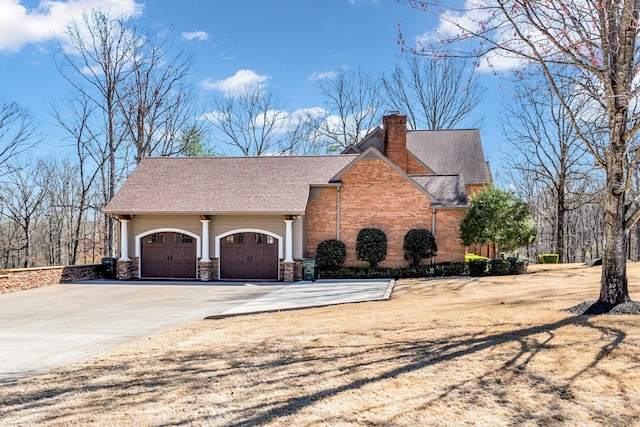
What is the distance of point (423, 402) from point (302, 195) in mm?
16424

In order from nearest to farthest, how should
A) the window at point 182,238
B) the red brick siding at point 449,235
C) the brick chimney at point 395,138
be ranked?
the red brick siding at point 449,235 → the window at point 182,238 → the brick chimney at point 395,138

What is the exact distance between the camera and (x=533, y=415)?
176 inches

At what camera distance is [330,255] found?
20.7m

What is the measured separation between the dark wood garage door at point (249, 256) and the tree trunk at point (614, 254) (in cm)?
1385

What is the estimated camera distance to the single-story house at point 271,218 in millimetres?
20594

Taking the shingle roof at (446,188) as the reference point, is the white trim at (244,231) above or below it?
below

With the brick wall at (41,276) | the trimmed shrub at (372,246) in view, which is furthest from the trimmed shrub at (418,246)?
the brick wall at (41,276)

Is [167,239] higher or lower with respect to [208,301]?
higher

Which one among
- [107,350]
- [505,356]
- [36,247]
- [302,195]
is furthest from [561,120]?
[36,247]

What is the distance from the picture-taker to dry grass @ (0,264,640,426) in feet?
15.3

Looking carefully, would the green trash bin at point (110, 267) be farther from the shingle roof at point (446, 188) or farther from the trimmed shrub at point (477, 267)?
the trimmed shrub at point (477, 267)

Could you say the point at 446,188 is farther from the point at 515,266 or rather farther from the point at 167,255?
the point at 167,255

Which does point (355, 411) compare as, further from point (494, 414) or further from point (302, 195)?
point (302, 195)

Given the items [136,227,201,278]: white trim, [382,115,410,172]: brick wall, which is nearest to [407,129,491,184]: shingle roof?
[382,115,410,172]: brick wall
